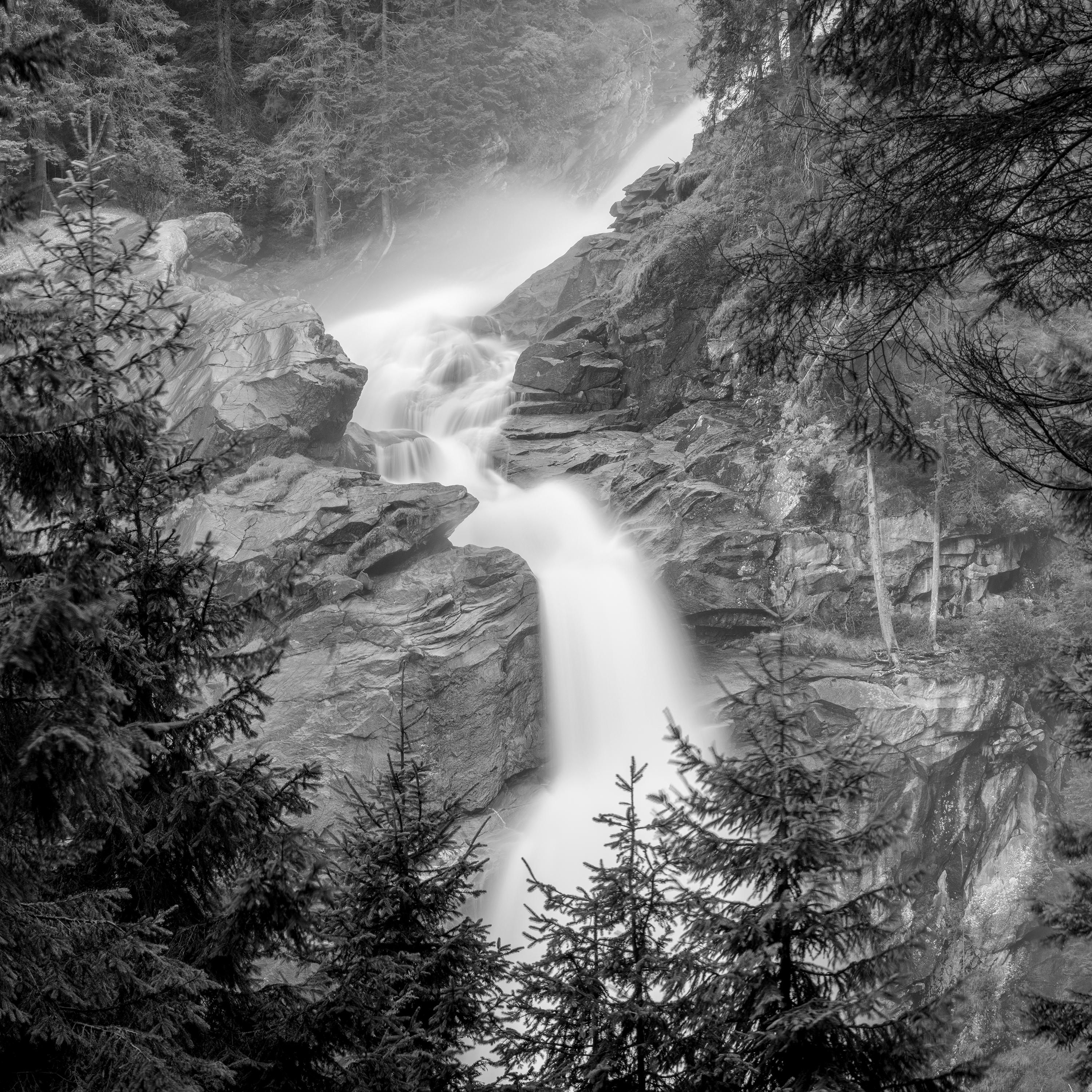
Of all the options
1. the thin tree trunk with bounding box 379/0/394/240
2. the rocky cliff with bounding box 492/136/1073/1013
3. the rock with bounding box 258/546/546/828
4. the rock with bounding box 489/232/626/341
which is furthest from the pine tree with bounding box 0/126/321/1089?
the thin tree trunk with bounding box 379/0/394/240

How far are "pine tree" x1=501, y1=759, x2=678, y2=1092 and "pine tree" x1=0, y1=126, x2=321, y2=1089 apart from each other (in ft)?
3.71

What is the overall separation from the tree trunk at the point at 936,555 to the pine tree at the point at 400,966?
12.6 metres

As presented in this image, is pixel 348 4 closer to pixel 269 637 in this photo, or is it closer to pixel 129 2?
pixel 129 2

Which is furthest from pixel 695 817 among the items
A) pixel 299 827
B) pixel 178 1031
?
pixel 178 1031

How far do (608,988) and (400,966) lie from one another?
101 centimetres

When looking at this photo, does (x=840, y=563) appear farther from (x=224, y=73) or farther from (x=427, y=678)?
(x=224, y=73)

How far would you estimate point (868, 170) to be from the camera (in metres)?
4.38

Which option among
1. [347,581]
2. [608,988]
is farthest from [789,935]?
[347,581]

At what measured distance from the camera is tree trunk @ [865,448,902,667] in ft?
50.2

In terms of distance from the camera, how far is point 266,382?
16828 millimetres

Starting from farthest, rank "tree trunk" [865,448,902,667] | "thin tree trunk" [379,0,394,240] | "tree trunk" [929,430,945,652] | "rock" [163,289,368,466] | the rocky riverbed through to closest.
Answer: "thin tree trunk" [379,0,394,240]
"rock" [163,289,368,466]
"tree trunk" [929,430,945,652]
"tree trunk" [865,448,902,667]
the rocky riverbed

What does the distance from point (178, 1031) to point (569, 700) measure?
433 inches

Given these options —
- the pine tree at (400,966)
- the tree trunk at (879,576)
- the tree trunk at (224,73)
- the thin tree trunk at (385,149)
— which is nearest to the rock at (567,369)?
the tree trunk at (879,576)

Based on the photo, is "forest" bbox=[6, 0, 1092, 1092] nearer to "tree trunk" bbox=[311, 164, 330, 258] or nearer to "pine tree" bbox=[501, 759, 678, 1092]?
"pine tree" bbox=[501, 759, 678, 1092]
